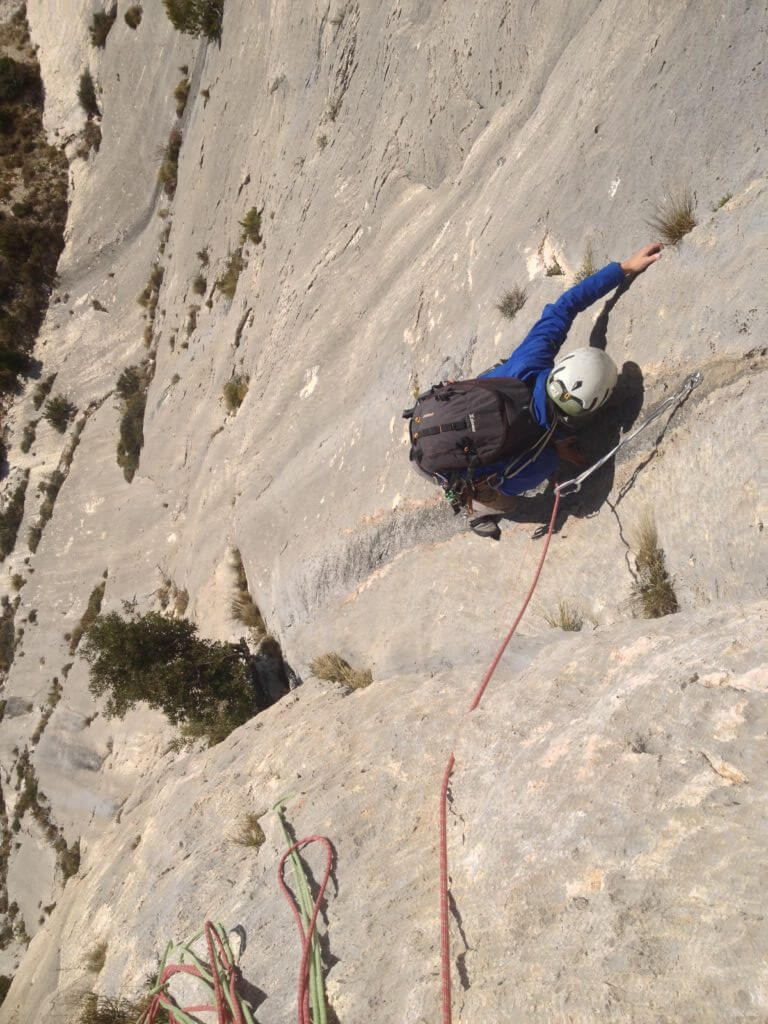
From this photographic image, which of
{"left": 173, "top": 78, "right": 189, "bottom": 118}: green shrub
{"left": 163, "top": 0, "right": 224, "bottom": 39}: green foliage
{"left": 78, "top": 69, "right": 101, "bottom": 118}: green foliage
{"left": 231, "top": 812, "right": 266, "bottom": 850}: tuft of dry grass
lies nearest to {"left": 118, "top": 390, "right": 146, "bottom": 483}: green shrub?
{"left": 173, "top": 78, "right": 189, "bottom": 118}: green shrub

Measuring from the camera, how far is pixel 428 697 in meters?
5.23

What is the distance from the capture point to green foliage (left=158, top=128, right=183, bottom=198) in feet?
49.3

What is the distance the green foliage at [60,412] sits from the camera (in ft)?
54.7

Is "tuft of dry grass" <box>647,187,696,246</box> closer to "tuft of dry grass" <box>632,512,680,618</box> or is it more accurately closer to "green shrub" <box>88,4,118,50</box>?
"tuft of dry grass" <box>632,512,680,618</box>

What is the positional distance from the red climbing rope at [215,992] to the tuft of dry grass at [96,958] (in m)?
1.59

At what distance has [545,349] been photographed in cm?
496

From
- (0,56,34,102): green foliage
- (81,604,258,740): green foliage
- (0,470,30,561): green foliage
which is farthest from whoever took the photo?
(0,56,34,102): green foliage

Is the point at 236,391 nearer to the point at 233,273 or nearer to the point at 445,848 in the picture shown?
the point at 233,273

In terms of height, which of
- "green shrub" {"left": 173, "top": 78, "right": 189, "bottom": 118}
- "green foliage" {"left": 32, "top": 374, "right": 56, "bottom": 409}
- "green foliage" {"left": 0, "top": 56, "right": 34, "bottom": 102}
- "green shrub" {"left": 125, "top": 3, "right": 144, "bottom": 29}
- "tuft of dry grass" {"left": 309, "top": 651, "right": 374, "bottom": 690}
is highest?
"green foliage" {"left": 0, "top": 56, "right": 34, "bottom": 102}

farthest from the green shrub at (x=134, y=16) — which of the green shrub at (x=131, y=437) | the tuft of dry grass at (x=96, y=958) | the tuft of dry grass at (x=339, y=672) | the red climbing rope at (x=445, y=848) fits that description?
the tuft of dry grass at (x=96, y=958)

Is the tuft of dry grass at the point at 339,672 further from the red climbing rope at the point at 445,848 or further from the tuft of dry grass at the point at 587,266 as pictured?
the tuft of dry grass at the point at 587,266

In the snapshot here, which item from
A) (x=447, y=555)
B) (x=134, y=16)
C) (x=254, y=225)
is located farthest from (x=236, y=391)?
(x=134, y=16)

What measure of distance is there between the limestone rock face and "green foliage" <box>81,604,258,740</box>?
0.75 metres

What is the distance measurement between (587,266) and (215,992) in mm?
6045
